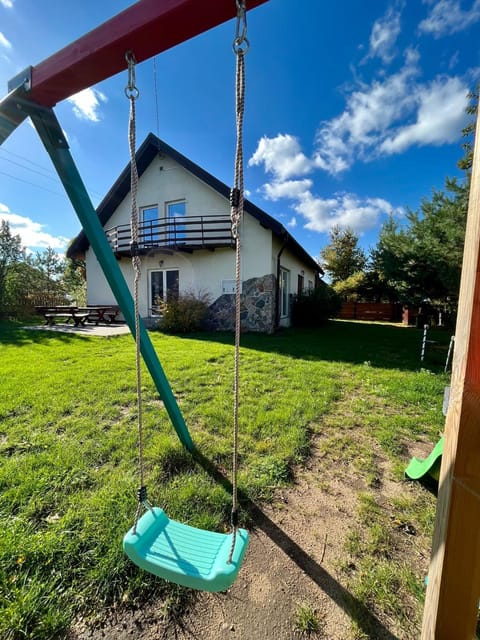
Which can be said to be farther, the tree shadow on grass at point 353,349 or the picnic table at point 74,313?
the picnic table at point 74,313

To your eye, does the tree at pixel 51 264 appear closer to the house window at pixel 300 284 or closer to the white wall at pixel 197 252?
the white wall at pixel 197 252

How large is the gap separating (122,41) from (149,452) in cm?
274

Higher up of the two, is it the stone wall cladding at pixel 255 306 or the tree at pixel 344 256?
the tree at pixel 344 256

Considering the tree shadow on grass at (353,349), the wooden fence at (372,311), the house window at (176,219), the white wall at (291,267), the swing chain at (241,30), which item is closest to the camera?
the swing chain at (241,30)

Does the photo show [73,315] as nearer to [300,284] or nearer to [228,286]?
[228,286]

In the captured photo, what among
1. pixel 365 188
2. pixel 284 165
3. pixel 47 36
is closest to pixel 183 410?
pixel 47 36

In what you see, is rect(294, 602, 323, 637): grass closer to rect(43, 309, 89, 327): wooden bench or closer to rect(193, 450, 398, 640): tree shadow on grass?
rect(193, 450, 398, 640): tree shadow on grass

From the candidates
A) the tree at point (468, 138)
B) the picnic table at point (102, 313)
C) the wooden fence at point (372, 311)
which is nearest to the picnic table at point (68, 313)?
the picnic table at point (102, 313)

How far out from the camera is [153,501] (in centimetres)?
171

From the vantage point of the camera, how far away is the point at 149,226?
980 centimetres

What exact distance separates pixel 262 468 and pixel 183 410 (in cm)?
135

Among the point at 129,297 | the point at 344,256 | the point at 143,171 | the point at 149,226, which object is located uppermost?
the point at 143,171

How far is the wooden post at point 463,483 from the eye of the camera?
0.80m

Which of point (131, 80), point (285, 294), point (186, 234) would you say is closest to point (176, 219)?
point (186, 234)
